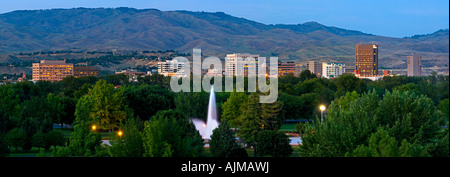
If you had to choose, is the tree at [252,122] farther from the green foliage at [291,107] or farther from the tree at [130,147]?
Answer: the green foliage at [291,107]

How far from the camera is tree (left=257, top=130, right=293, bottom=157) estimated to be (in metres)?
34.6

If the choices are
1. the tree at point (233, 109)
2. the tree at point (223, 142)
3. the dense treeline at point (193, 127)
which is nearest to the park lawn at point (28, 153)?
the dense treeline at point (193, 127)

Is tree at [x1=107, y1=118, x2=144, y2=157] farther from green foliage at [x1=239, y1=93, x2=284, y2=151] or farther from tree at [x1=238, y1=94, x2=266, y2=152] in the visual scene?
green foliage at [x1=239, y1=93, x2=284, y2=151]

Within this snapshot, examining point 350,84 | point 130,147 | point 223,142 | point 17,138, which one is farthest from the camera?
point 350,84

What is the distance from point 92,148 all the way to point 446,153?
1739cm

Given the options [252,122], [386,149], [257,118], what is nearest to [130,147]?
[386,149]

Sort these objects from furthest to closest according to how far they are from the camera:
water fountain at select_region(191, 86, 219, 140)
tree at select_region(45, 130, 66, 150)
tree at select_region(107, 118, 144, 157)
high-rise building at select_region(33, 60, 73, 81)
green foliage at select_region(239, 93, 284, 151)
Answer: high-rise building at select_region(33, 60, 73, 81) → water fountain at select_region(191, 86, 219, 140) → green foliage at select_region(239, 93, 284, 151) → tree at select_region(45, 130, 66, 150) → tree at select_region(107, 118, 144, 157)

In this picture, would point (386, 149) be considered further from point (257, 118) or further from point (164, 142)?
point (257, 118)

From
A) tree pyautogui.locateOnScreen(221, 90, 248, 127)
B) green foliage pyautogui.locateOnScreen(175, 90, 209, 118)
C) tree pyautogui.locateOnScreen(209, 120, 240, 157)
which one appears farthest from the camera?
green foliage pyautogui.locateOnScreen(175, 90, 209, 118)

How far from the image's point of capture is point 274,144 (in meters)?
35.1

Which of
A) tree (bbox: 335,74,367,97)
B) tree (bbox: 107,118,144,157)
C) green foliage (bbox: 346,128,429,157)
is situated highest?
tree (bbox: 335,74,367,97)

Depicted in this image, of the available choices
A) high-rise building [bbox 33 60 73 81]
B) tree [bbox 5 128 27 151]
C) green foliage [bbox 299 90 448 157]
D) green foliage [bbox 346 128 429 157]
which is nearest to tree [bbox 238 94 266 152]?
green foliage [bbox 299 90 448 157]
